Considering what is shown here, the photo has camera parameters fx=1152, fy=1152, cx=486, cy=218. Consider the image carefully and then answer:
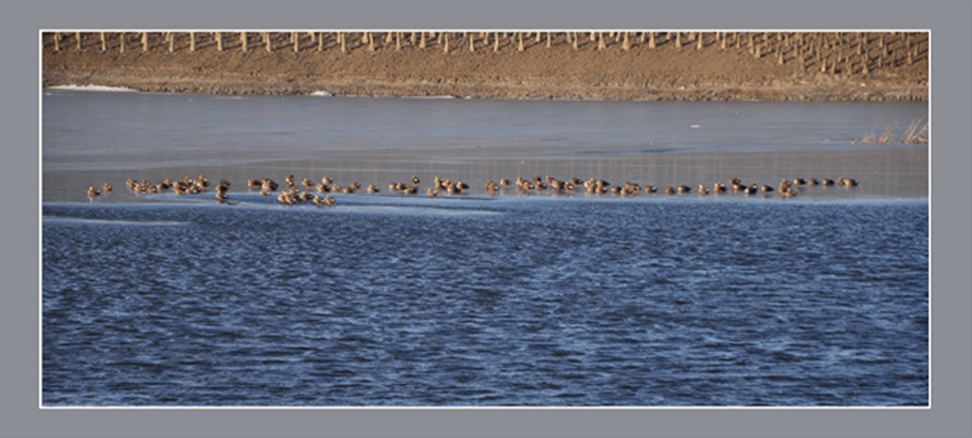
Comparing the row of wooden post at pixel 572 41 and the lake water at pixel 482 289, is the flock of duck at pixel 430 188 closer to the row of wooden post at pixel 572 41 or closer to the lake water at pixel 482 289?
the lake water at pixel 482 289

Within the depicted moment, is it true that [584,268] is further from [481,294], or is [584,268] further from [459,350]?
[459,350]

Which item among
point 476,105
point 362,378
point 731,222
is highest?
point 476,105

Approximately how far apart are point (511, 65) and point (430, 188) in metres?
58.8

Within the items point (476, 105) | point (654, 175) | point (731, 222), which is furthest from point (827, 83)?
point (731, 222)

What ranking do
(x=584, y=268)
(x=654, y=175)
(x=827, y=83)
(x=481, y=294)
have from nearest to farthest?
(x=481, y=294) < (x=584, y=268) < (x=654, y=175) < (x=827, y=83)

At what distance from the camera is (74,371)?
10.4 metres

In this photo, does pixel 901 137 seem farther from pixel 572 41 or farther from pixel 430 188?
pixel 572 41

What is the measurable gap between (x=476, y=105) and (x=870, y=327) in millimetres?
48257

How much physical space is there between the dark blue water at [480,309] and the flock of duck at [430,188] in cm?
229

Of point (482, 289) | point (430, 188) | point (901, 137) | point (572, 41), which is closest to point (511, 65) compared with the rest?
point (572, 41)

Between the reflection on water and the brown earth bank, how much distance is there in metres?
15.5

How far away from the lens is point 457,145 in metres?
33.8

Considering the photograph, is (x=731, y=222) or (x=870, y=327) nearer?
(x=870, y=327)
